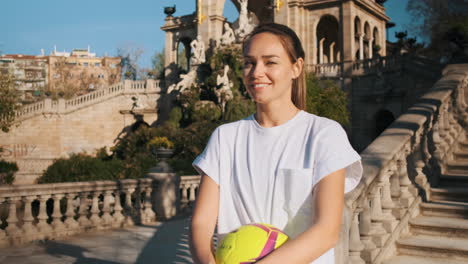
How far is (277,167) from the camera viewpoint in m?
1.82

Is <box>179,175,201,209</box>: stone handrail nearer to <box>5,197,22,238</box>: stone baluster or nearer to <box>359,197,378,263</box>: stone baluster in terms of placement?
<box>5,197,22,238</box>: stone baluster

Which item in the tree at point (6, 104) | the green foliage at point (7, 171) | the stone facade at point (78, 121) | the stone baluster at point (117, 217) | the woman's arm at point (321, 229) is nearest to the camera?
the woman's arm at point (321, 229)

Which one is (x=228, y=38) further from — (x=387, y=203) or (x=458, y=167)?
(x=387, y=203)

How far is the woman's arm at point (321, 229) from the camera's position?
164 cm

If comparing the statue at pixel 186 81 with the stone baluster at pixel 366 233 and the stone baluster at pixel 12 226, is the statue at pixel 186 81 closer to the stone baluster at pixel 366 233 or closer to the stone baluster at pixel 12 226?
the stone baluster at pixel 12 226

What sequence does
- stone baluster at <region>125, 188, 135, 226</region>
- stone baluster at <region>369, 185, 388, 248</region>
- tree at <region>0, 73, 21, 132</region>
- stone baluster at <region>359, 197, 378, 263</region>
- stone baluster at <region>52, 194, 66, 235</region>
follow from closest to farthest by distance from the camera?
stone baluster at <region>359, 197, 378, 263</region> → stone baluster at <region>369, 185, 388, 248</region> → stone baluster at <region>52, 194, 66, 235</region> → stone baluster at <region>125, 188, 135, 226</region> → tree at <region>0, 73, 21, 132</region>

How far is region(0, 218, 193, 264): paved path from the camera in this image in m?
6.02

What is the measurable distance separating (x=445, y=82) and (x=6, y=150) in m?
30.6

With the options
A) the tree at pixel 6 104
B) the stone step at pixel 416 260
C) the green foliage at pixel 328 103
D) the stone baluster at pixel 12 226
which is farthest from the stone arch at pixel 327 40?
the stone step at pixel 416 260

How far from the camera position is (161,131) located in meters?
25.8

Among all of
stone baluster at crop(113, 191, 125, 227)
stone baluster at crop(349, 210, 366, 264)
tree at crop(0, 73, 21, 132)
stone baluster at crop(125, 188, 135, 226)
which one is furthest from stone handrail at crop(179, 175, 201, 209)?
tree at crop(0, 73, 21, 132)

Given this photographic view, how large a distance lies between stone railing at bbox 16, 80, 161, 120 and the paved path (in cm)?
2677

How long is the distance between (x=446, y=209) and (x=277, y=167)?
3.71 meters

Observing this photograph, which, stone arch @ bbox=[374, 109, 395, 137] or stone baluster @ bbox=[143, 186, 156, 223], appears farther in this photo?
stone arch @ bbox=[374, 109, 395, 137]
